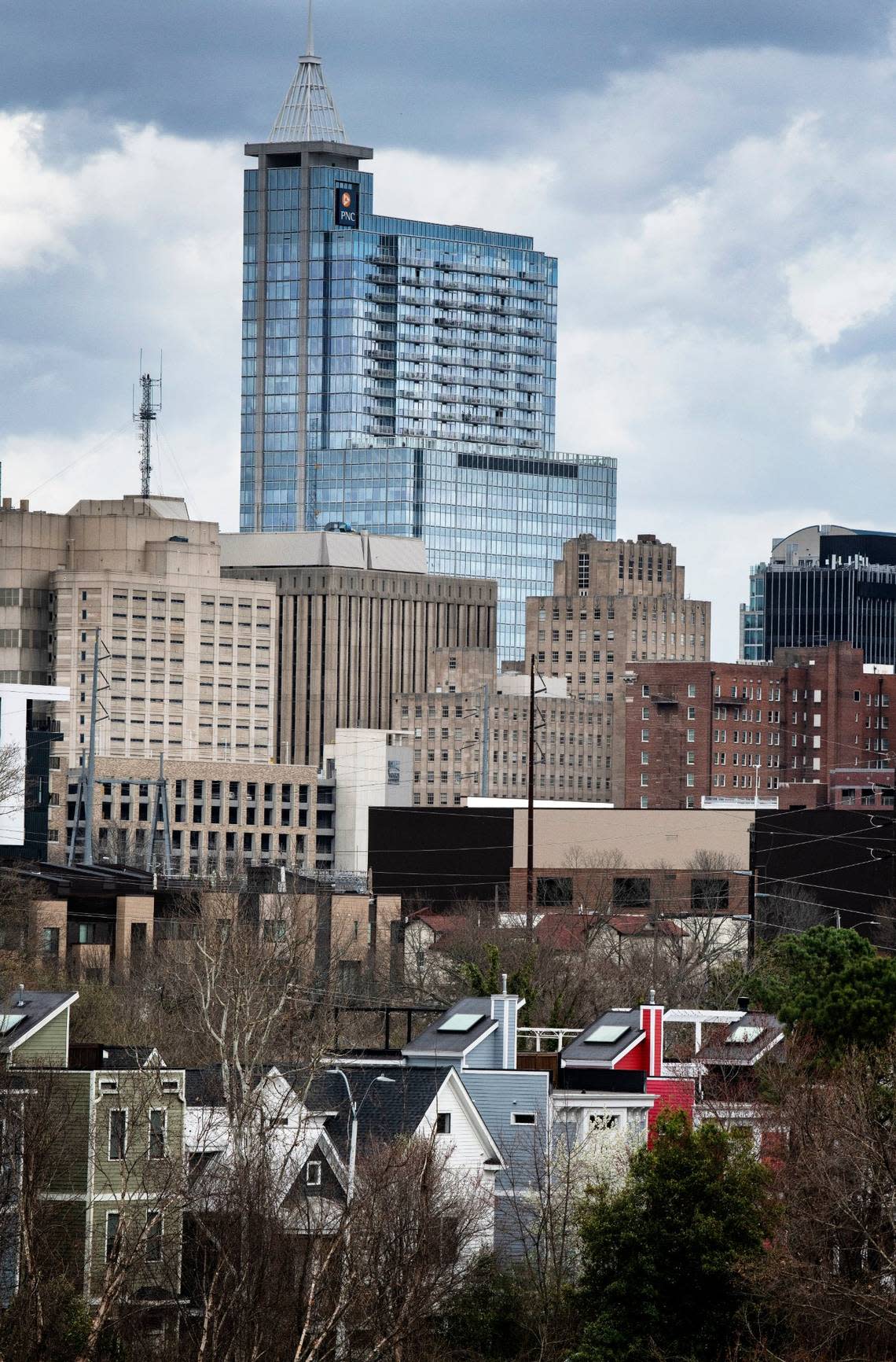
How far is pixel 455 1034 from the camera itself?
6650cm

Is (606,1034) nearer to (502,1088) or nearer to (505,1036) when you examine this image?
(505,1036)

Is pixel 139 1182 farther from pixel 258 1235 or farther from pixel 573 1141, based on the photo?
pixel 573 1141

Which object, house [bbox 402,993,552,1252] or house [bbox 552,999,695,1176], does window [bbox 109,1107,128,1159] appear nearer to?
house [bbox 402,993,552,1252]

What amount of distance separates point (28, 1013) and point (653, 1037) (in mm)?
17451

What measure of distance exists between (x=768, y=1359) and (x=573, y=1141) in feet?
39.7

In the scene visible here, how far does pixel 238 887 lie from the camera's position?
140125 millimetres

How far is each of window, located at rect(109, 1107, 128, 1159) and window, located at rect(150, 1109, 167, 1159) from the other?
2.04 ft

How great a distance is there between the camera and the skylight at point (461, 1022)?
6681cm

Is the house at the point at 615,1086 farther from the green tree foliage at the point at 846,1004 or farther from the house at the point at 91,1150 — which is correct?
the house at the point at 91,1150

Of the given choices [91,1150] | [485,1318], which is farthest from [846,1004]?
[91,1150]

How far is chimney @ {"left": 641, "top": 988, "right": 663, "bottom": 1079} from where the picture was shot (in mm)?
67562

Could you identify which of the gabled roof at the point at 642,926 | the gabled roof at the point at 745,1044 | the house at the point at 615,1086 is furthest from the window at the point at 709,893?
the house at the point at 615,1086

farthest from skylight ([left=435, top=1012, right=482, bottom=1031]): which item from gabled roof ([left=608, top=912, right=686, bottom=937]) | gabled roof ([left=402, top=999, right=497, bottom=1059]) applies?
gabled roof ([left=608, top=912, right=686, bottom=937])

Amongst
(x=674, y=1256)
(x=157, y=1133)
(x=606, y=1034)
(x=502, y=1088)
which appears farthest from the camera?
(x=606, y=1034)
